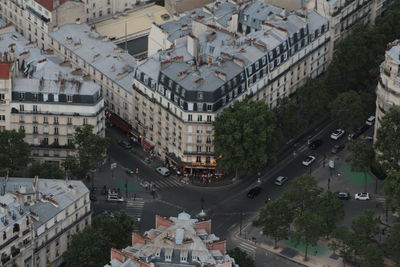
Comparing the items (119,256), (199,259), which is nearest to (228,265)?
(199,259)

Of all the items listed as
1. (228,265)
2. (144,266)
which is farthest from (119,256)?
(228,265)

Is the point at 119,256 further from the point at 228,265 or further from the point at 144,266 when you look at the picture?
the point at 228,265
